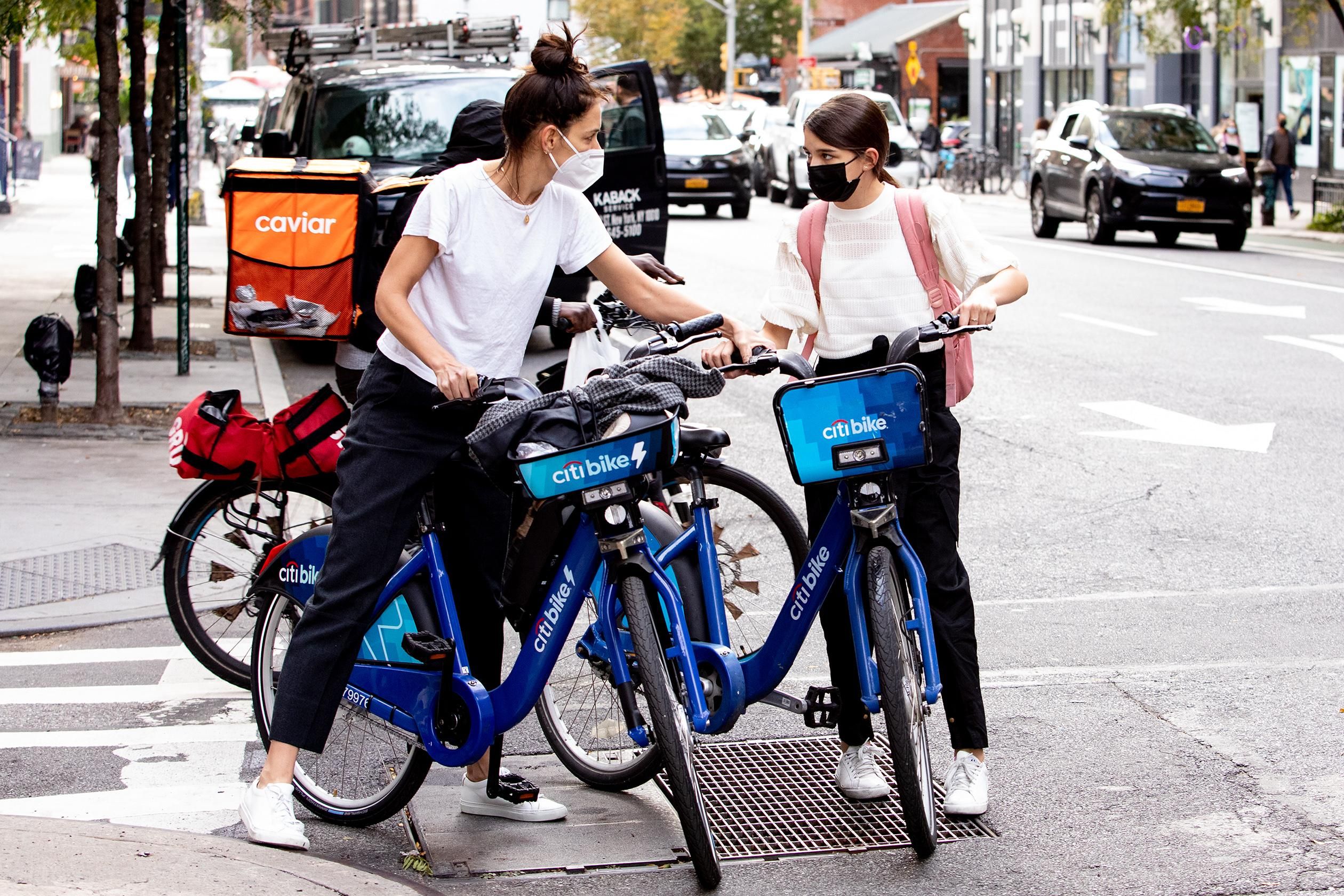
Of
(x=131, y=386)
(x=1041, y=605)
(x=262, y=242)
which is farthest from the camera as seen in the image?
(x=131, y=386)

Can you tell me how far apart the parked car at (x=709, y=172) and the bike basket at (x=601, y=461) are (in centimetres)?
2528

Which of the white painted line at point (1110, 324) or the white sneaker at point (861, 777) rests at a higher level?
the white painted line at point (1110, 324)

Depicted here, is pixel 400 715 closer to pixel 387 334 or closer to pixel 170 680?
pixel 387 334

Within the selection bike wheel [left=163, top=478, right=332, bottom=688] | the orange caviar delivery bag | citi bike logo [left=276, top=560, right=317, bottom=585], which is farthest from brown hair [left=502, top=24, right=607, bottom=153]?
the orange caviar delivery bag

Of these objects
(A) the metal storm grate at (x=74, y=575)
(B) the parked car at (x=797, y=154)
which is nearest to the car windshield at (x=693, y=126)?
(B) the parked car at (x=797, y=154)

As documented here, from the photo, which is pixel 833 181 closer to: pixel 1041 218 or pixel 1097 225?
pixel 1097 225

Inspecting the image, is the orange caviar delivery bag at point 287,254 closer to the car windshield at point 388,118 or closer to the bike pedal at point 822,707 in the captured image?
the car windshield at point 388,118

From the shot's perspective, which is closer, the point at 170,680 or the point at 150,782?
the point at 150,782

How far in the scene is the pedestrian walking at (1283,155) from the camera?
2983 centimetres

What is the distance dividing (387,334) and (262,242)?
553 cm

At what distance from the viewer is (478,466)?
4223 millimetres

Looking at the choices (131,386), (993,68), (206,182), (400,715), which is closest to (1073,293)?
(131,386)

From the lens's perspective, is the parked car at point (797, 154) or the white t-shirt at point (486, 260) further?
the parked car at point (797, 154)

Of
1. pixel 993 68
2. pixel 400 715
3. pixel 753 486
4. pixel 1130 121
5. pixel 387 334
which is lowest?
pixel 400 715
